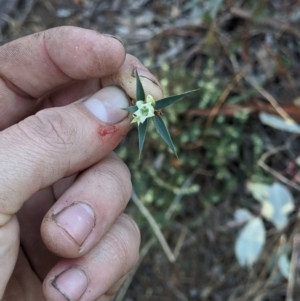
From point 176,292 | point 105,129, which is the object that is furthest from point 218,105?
point 105,129

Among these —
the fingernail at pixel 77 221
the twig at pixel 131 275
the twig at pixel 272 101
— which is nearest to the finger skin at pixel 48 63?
the fingernail at pixel 77 221

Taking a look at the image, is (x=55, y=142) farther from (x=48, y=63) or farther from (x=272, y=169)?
(x=272, y=169)

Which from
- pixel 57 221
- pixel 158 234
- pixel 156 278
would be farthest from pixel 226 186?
pixel 57 221

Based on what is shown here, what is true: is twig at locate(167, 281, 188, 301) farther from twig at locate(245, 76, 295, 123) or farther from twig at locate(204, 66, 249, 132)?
twig at locate(245, 76, 295, 123)

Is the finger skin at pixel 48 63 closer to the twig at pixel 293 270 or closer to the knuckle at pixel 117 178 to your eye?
the knuckle at pixel 117 178

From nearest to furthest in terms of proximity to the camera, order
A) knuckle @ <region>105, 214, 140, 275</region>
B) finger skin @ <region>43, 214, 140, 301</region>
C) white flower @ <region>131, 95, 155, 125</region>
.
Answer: white flower @ <region>131, 95, 155, 125</region>
finger skin @ <region>43, 214, 140, 301</region>
knuckle @ <region>105, 214, 140, 275</region>

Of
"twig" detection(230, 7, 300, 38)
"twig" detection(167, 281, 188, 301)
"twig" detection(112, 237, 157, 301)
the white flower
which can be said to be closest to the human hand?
the white flower

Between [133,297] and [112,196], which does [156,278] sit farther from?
[112,196]
